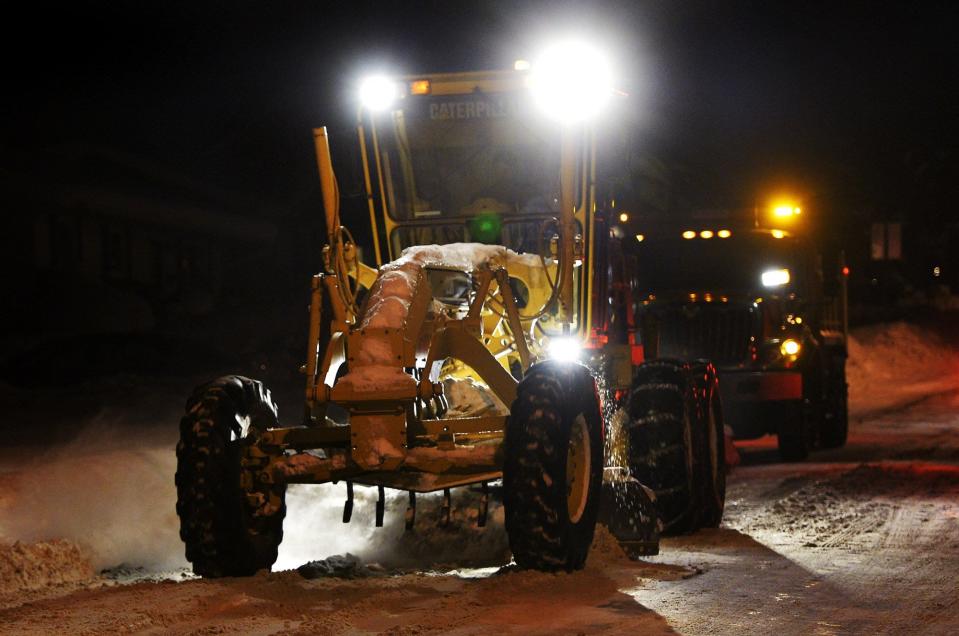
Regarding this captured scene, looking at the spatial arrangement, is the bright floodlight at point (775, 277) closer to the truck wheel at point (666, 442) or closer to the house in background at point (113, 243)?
the truck wheel at point (666, 442)

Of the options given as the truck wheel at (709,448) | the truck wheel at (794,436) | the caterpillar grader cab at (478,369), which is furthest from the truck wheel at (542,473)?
the truck wheel at (794,436)

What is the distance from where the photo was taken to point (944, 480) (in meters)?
13.9

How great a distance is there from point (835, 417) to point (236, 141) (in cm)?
3609

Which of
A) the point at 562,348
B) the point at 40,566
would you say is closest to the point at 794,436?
the point at 562,348

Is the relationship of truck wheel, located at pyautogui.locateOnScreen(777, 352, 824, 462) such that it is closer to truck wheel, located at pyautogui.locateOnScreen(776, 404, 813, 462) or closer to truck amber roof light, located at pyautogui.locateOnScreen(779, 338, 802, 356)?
truck wheel, located at pyautogui.locateOnScreen(776, 404, 813, 462)

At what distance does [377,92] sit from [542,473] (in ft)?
13.0

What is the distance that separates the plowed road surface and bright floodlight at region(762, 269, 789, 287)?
677cm

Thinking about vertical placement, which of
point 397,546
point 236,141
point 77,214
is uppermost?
point 236,141

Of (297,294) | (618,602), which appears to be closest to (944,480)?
(618,602)

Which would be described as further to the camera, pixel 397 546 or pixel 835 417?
pixel 835 417

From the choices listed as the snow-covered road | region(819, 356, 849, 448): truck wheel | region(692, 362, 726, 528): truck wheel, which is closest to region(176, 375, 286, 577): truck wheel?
the snow-covered road

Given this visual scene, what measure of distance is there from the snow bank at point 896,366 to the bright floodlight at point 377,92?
17.6 metres

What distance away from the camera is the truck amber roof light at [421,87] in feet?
34.2

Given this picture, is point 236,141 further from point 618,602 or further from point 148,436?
point 618,602
